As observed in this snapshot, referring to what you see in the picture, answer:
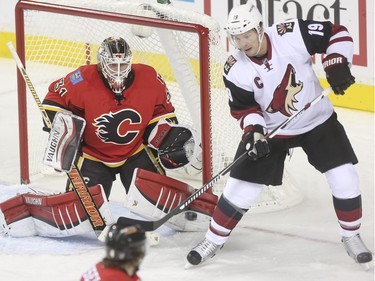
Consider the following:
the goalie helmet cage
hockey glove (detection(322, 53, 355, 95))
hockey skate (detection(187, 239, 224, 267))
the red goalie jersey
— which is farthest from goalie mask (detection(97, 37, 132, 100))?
hockey glove (detection(322, 53, 355, 95))

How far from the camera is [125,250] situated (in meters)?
3.06

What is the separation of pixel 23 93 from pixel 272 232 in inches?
50.7

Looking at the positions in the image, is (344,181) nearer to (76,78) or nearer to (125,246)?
(76,78)

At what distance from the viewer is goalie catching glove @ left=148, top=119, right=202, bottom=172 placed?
4.89m

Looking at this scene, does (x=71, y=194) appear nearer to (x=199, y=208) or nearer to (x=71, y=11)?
(x=199, y=208)

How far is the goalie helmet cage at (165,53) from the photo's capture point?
5012mm

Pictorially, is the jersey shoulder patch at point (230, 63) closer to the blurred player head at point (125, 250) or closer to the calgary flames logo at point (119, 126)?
the calgary flames logo at point (119, 126)

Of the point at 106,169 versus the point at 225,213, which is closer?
the point at 225,213

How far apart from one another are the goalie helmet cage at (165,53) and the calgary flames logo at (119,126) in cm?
28

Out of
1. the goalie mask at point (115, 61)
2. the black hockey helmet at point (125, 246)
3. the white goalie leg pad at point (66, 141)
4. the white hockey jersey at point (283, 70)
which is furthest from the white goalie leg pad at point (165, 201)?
the black hockey helmet at point (125, 246)

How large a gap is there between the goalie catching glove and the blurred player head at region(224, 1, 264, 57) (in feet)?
2.06

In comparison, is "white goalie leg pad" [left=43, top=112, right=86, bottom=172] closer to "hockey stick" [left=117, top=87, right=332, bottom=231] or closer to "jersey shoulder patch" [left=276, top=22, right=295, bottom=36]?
"hockey stick" [left=117, top=87, right=332, bottom=231]

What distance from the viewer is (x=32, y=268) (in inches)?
181

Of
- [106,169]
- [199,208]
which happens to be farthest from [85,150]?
[199,208]
